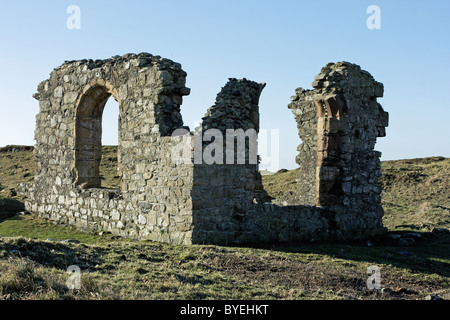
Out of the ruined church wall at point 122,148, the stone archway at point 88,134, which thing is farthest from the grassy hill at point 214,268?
the stone archway at point 88,134

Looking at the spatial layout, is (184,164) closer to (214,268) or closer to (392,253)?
(214,268)

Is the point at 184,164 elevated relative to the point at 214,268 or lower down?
elevated

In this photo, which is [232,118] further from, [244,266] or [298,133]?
[298,133]

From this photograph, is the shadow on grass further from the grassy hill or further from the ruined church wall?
the ruined church wall

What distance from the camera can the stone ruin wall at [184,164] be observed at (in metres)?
9.05

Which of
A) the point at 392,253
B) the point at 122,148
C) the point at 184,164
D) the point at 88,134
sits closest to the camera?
the point at 184,164

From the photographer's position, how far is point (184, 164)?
8.82 m

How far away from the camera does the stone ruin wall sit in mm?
9047

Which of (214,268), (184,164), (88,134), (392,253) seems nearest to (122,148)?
(88,134)

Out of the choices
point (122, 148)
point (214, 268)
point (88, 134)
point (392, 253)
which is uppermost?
point (88, 134)

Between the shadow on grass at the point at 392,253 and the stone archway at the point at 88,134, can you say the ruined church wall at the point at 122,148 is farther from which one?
the shadow on grass at the point at 392,253

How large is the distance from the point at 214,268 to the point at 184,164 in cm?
263

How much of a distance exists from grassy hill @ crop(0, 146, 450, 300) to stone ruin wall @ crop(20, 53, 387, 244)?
662mm

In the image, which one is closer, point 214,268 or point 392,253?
point 214,268
